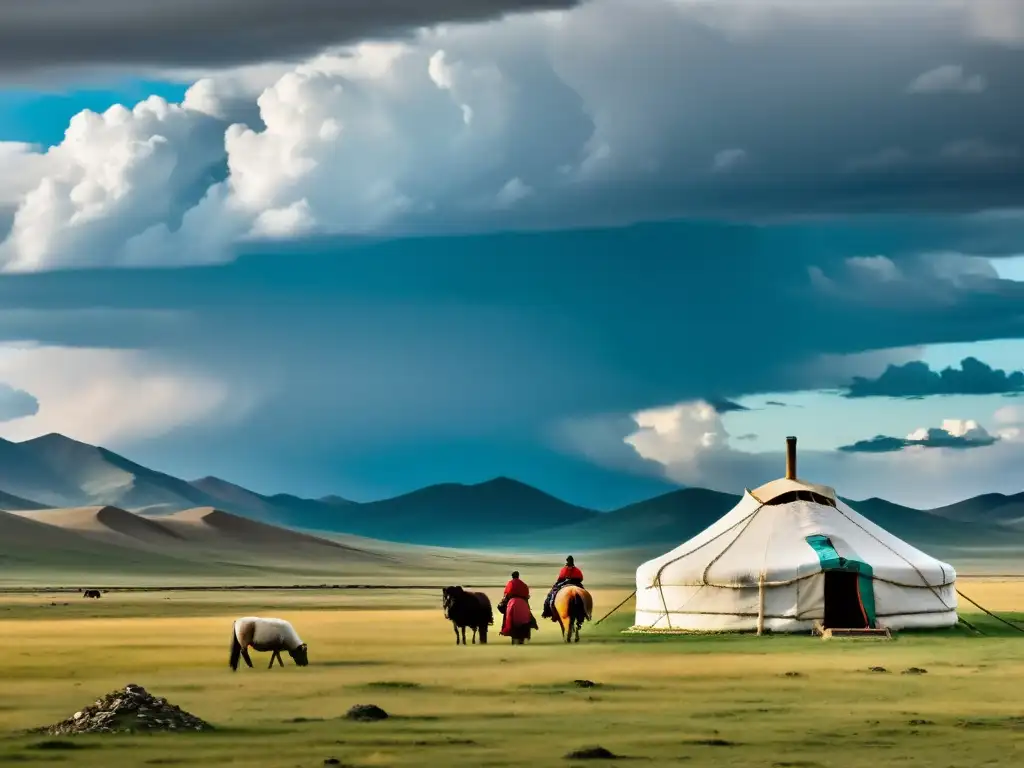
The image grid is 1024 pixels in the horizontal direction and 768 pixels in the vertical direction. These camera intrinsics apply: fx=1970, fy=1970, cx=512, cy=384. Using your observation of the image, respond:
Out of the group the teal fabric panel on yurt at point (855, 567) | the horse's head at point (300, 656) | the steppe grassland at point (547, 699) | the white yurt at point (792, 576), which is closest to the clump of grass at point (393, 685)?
the steppe grassland at point (547, 699)

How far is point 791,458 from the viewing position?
120 feet

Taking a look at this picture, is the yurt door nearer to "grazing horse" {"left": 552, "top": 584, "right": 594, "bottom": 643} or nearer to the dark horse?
"grazing horse" {"left": 552, "top": 584, "right": 594, "bottom": 643}

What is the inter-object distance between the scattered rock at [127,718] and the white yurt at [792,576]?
1739cm

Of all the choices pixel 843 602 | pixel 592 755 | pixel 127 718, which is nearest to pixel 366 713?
pixel 127 718

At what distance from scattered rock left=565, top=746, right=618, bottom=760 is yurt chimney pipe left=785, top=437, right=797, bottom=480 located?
69.7ft

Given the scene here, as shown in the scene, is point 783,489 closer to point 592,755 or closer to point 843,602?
point 843,602

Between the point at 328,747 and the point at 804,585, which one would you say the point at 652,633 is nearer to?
the point at 804,585

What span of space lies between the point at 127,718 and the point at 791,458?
20.9 metres

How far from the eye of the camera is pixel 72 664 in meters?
29.0

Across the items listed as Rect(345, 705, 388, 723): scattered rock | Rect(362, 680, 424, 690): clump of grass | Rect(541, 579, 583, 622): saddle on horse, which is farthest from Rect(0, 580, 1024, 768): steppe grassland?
Rect(541, 579, 583, 622): saddle on horse

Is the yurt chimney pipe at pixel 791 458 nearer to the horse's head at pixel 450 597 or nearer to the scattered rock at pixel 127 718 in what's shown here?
the horse's head at pixel 450 597

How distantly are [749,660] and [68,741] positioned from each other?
13092mm

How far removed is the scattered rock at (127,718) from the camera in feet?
57.0

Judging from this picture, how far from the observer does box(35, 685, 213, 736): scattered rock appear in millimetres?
17359
